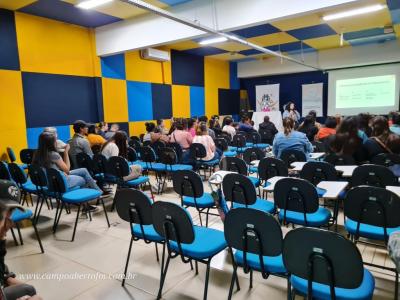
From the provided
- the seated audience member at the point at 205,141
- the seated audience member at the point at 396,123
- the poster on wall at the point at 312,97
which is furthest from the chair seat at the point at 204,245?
the poster on wall at the point at 312,97

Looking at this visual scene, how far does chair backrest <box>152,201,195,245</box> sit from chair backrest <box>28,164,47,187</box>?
2.08 meters

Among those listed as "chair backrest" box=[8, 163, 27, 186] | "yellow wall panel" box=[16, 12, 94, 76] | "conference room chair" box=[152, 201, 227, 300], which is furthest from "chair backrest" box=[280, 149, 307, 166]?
"yellow wall panel" box=[16, 12, 94, 76]

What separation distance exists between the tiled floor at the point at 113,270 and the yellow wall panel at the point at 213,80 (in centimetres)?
819

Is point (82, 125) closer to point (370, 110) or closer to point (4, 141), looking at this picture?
point (4, 141)

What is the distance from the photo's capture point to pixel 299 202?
2453mm

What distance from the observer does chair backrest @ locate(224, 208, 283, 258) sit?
5.41 feet

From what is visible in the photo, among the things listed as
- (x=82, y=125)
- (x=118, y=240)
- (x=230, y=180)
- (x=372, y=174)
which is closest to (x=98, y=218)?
(x=118, y=240)

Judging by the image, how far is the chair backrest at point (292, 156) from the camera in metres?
3.91

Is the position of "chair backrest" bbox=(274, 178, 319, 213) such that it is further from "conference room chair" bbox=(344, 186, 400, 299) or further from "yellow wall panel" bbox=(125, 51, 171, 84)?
"yellow wall panel" bbox=(125, 51, 171, 84)

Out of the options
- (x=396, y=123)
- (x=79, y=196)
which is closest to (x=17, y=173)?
(x=79, y=196)

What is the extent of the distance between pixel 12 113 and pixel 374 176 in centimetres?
624

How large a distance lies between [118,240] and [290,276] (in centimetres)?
217

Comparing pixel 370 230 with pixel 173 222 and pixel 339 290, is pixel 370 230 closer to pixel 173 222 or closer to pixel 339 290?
pixel 339 290

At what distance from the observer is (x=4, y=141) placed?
5555mm
